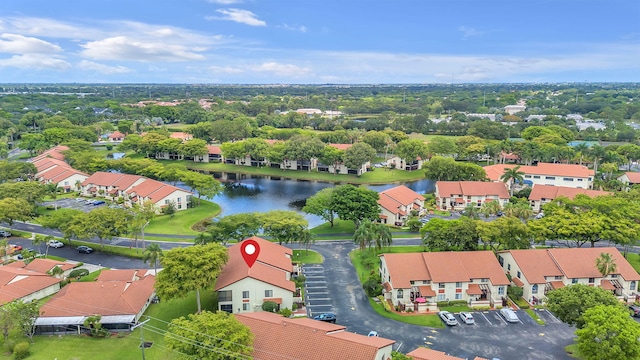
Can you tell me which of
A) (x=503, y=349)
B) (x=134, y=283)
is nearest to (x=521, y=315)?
(x=503, y=349)

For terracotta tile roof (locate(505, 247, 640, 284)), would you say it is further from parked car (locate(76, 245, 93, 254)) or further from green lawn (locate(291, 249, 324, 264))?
parked car (locate(76, 245, 93, 254))

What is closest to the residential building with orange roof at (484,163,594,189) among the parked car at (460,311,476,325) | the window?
the parked car at (460,311,476,325)

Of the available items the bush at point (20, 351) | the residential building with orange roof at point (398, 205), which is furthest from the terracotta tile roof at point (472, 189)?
the bush at point (20, 351)

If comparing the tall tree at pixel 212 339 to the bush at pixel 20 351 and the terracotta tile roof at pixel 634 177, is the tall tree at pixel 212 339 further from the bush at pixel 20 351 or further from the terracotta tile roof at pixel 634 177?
the terracotta tile roof at pixel 634 177

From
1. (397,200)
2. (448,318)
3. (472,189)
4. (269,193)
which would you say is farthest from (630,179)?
(269,193)

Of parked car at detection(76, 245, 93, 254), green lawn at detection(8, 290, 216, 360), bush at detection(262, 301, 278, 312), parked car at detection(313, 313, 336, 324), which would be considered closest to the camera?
green lawn at detection(8, 290, 216, 360)

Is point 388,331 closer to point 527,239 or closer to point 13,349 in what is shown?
point 527,239
